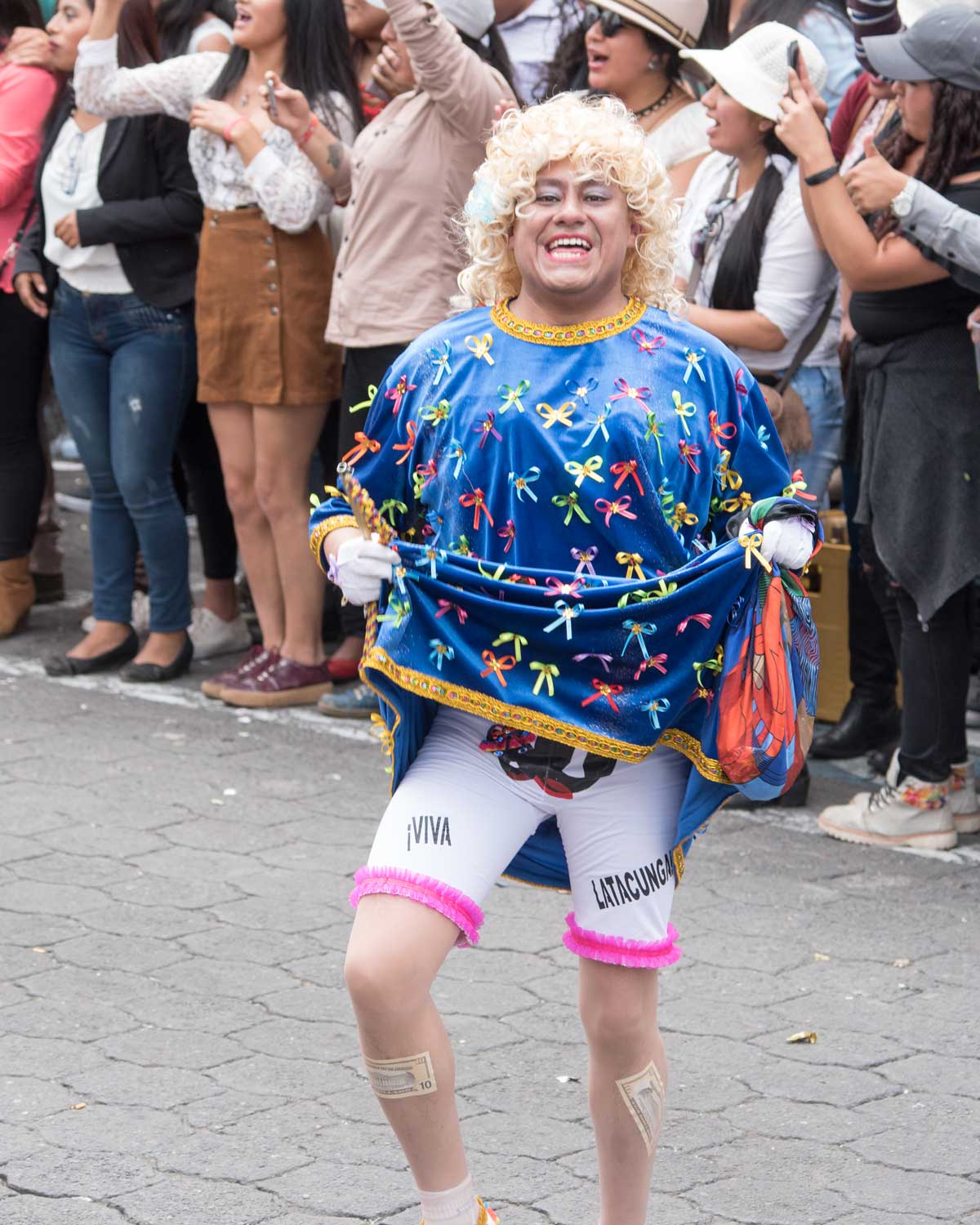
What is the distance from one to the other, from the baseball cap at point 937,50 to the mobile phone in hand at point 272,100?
213 cm

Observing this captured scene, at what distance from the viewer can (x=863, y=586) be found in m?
6.14

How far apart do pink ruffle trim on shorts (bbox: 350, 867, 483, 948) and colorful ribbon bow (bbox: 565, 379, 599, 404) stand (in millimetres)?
794

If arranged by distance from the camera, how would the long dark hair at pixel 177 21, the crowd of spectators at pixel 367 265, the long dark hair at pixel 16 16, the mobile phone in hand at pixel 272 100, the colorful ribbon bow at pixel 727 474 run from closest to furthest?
the colorful ribbon bow at pixel 727 474 → the crowd of spectators at pixel 367 265 → the mobile phone in hand at pixel 272 100 → the long dark hair at pixel 177 21 → the long dark hair at pixel 16 16

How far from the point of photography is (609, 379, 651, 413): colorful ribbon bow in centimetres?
299

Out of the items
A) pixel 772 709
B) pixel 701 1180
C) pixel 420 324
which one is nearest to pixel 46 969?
pixel 701 1180

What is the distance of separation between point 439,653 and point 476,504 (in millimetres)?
250

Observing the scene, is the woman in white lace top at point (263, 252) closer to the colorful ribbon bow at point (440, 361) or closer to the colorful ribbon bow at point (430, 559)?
the colorful ribbon bow at point (440, 361)

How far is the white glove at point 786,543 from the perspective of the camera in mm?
2918

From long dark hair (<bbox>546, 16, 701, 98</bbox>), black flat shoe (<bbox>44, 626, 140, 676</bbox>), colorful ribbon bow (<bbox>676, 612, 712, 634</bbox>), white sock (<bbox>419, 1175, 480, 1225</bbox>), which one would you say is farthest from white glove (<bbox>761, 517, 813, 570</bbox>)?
black flat shoe (<bbox>44, 626, 140, 676</bbox>)

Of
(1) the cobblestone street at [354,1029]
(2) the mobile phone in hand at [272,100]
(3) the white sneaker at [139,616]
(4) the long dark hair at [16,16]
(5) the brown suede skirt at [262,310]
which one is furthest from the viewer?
(3) the white sneaker at [139,616]

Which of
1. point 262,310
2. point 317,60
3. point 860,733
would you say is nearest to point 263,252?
point 262,310

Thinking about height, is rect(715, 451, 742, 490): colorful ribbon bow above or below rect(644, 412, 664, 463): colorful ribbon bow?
below

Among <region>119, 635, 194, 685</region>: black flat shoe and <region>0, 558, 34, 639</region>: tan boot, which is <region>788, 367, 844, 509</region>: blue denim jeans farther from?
<region>0, 558, 34, 639</region>: tan boot

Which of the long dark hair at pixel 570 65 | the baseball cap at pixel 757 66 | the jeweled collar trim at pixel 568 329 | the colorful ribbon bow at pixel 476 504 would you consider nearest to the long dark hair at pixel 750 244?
the baseball cap at pixel 757 66
